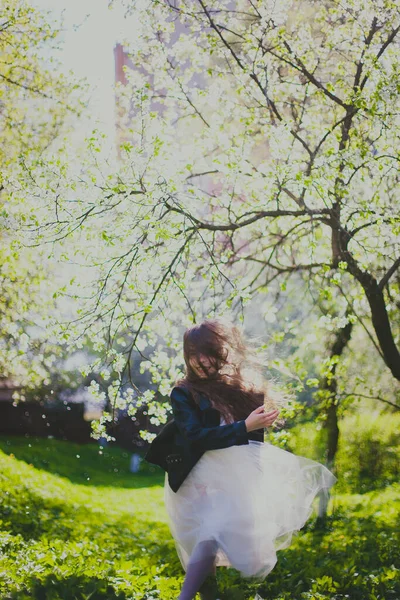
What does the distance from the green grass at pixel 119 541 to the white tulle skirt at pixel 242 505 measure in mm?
1010

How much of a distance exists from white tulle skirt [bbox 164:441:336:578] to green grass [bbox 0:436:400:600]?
3.31 feet

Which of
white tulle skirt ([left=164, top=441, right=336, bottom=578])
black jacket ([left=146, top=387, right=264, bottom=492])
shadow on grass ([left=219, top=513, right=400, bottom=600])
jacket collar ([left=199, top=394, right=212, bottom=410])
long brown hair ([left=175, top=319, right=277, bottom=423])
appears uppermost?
long brown hair ([left=175, top=319, right=277, bottom=423])

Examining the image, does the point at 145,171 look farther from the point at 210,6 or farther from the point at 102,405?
the point at 102,405

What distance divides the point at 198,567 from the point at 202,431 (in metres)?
0.59

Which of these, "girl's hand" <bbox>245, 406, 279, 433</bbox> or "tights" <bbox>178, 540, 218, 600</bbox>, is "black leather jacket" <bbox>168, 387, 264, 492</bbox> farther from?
"tights" <bbox>178, 540, 218, 600</bbox>

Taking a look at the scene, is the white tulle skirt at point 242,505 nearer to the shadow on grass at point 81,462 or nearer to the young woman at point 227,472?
the young woman at point 227,472

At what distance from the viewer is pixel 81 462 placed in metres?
14.3

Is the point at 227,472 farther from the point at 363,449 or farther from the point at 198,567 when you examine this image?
the point at 363,449

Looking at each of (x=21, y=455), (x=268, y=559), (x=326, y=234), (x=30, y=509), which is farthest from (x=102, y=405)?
(x=268, y=559)

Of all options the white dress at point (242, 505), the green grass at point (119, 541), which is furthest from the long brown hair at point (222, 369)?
the green grass at point (119, 541)

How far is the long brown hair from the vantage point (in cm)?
338

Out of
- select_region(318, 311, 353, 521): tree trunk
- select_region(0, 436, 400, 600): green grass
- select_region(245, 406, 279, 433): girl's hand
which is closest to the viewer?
select_region(245, 406, 279, 433): girl's hand

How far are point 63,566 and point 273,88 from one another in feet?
15.3

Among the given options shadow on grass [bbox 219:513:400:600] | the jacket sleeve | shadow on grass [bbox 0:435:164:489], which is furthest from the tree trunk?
shadow on grass [bbox 0:435:164:489]
